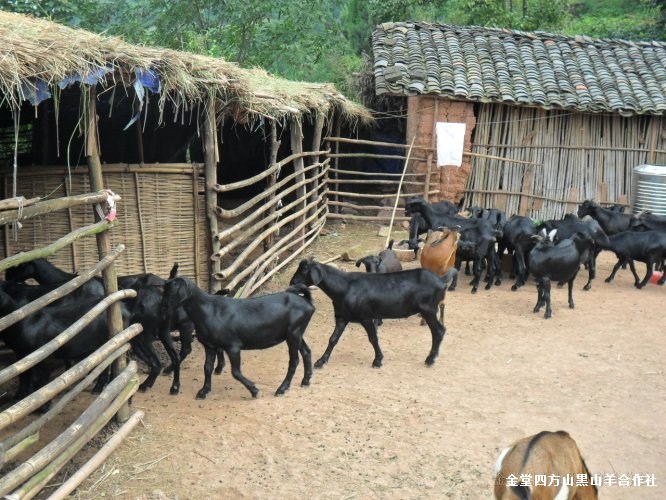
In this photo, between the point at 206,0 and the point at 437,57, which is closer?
the point at 437,57

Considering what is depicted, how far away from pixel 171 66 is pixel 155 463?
334 centimetres

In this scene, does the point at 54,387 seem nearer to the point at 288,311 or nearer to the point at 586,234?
the point at 288,311

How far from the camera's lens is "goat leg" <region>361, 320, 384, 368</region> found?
7.68m

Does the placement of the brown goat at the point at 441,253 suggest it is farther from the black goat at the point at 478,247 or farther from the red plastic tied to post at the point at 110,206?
the red plastic tied to post at the point at 110,206

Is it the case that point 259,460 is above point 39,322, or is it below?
below

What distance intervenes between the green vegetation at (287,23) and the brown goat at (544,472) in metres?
16.0

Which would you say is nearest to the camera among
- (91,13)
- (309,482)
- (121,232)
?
(309,482)

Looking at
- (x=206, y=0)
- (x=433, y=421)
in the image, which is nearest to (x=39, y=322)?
(x=433, y=421)

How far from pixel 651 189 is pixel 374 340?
34.0ft

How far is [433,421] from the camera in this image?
250 inches

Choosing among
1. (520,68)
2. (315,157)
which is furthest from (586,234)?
(520,68)

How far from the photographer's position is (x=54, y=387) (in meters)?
4.94

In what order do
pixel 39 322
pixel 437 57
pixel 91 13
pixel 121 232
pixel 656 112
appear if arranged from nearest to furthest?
pixel 39 322 < pixel 121 232 < pixel 656 112 < pixel 437 57 < pixel 91 13

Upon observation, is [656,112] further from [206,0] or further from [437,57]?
[206,0]
